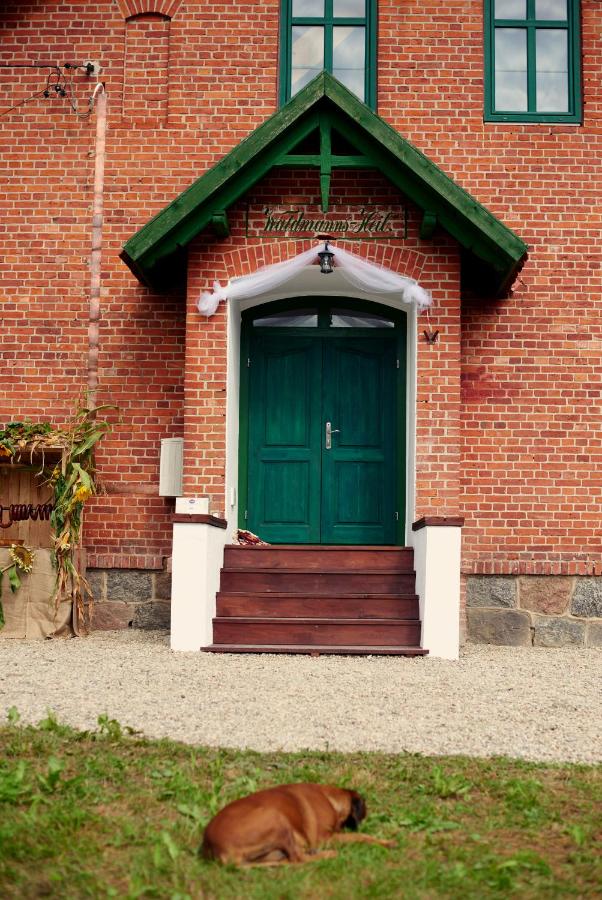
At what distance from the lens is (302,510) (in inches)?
→ 420

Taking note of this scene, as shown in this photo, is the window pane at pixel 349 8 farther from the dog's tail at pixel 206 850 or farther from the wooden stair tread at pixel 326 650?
the dog's tail at pixel 206 850

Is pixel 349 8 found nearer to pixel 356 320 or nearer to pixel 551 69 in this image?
pixel 551 69

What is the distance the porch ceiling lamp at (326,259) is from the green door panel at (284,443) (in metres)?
1.34

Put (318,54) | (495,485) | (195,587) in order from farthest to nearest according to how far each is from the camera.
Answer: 1. (318,54)
2. (495,485)
3. (195,587)

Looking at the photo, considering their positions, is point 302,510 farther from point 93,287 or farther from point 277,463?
point 93,287

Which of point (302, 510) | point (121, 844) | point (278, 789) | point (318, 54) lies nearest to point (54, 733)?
point (121, 844)

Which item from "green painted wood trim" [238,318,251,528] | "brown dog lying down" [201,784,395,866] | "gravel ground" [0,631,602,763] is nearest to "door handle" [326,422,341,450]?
"green painted wood trim" [238,318,251,528]

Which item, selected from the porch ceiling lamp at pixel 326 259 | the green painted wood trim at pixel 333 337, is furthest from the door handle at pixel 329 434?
the porch ceiling lamp at pixel 326 259

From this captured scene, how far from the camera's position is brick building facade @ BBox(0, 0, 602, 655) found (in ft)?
32.2

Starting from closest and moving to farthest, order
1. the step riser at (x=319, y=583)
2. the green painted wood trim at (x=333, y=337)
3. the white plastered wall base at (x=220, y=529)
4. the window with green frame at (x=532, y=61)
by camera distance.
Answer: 1. the white plastered wall base at (x=220, y=529)
2. the step riser at (x=319, y=583)
3. the green painted wood trim at (x=333, y=337)
4. the window with green frame at (x=532, y=61)

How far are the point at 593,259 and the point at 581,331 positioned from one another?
0.75 meters

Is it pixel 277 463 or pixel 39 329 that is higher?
pixel 39 329

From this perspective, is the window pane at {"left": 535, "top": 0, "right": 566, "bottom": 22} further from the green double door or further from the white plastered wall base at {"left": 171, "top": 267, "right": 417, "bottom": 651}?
the green double door

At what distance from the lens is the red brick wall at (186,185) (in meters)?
10.4
